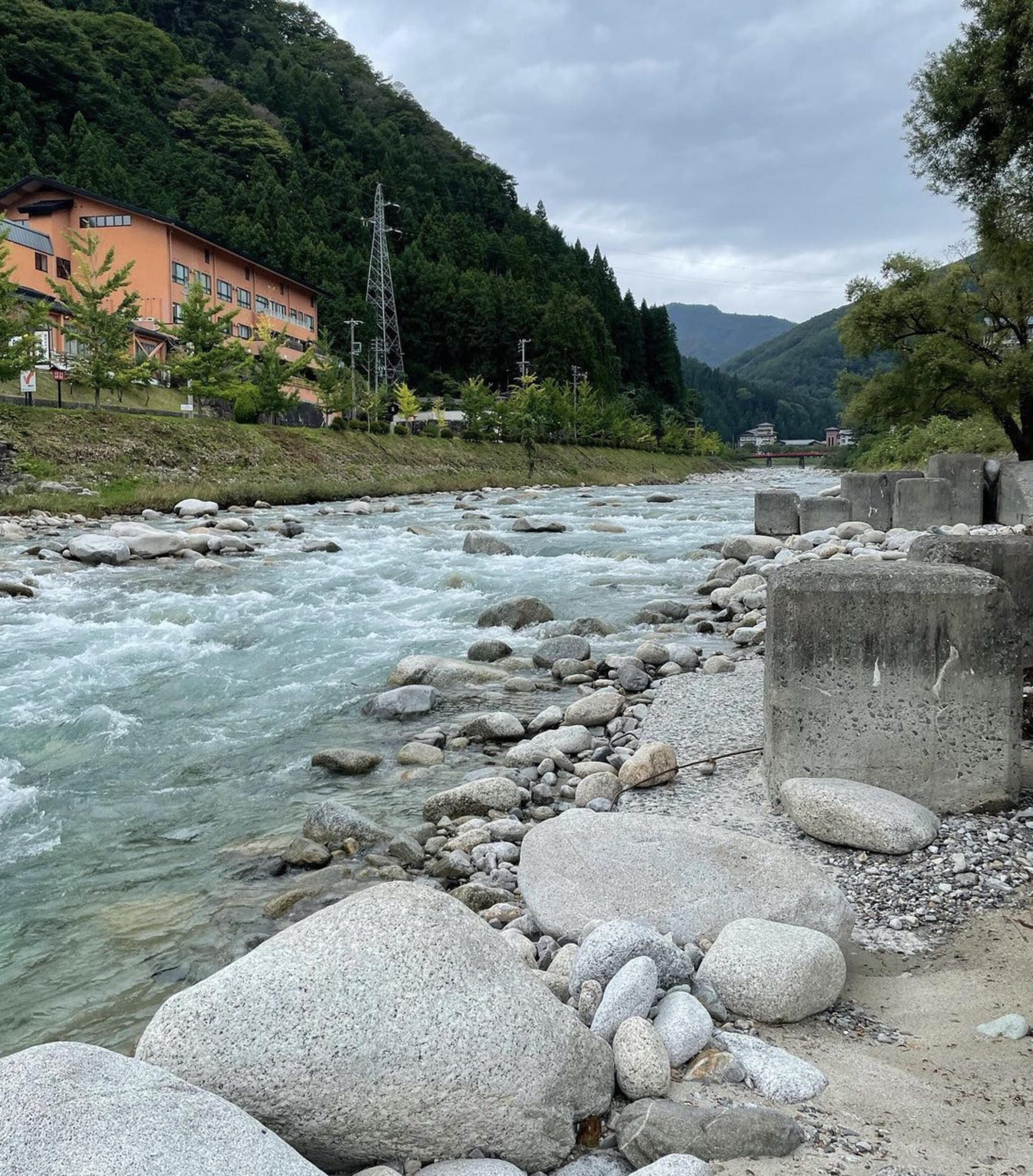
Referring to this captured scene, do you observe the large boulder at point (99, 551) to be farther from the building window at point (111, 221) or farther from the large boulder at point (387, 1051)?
the building window at point (111, 221)

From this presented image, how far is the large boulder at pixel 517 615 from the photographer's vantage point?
38.3ft

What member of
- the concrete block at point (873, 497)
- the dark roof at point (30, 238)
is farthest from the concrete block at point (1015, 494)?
the dark roof at point (30, 238)

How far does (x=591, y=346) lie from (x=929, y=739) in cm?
10125

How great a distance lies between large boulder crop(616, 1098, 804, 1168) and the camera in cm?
248

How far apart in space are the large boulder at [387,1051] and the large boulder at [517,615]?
29.0ft

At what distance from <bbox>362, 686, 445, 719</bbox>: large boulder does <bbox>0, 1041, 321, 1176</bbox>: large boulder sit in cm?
573

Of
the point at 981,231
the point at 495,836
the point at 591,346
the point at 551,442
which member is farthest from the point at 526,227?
the point at 495,836

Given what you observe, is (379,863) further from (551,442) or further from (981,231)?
(551,442)

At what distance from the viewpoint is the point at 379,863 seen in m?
5.09

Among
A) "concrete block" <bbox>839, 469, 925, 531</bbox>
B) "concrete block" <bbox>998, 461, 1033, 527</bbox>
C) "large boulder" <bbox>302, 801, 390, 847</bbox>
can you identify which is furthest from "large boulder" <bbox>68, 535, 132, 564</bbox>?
"concrete block" <bbox>998, 461, 1033, 527</bbox>

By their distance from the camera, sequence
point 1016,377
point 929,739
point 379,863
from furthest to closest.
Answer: point 1016,377, point 379,863, point 929,739

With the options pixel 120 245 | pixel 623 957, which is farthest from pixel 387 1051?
pixel 120 245

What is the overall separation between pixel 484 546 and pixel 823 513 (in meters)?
7.06

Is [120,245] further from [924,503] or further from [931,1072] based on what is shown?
[931,1072]
